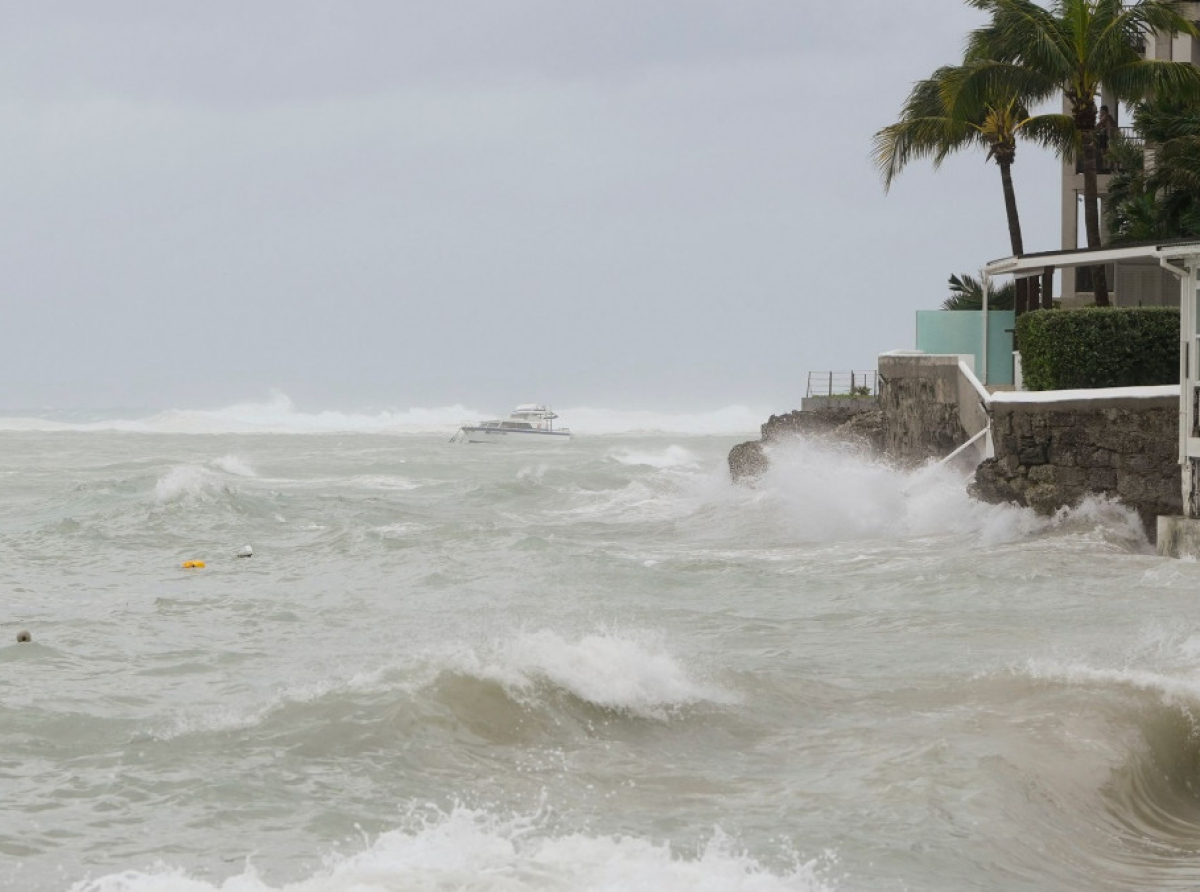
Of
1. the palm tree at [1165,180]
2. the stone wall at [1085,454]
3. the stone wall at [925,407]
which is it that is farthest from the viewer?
the palm tree at [1165,180]

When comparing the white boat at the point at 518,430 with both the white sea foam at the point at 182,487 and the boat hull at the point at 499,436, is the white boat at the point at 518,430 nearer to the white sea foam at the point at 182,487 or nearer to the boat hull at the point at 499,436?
the boat hull at the point at 499,436

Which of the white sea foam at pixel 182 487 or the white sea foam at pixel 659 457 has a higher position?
the white sea foam at pixel 182 487

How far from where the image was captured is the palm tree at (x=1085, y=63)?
104 feet

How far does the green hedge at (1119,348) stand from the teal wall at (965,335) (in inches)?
329

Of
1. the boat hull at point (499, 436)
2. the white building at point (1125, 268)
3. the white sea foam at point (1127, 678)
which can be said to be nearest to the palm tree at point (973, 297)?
the white building at point (1125, 268)

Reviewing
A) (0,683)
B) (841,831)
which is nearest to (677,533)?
(0,683)

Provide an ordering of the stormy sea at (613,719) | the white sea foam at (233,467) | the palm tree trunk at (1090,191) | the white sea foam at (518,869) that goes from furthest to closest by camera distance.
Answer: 1. the white sea foam at (233,467)
2. the palm tree trunk at (1090,191)
3. the stormy sea at (613,719)
4. the white sea foam at (518,869)

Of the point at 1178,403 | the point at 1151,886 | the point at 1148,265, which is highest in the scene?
the point at 1148,265

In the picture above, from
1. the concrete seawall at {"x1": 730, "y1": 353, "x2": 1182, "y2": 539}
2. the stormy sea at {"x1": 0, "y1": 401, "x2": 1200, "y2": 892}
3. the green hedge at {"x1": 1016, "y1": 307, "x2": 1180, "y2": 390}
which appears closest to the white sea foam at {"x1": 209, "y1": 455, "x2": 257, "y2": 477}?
the concrete seawall at {"x1": 730, "y1": 353, "x2": 1182, "y2": 539}

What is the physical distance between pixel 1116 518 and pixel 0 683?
1367 centimetres

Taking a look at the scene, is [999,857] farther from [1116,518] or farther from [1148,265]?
[1148,265]

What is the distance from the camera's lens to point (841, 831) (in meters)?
7.85

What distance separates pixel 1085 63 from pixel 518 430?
6282 cm

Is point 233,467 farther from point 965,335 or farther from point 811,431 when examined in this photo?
point 965,335
